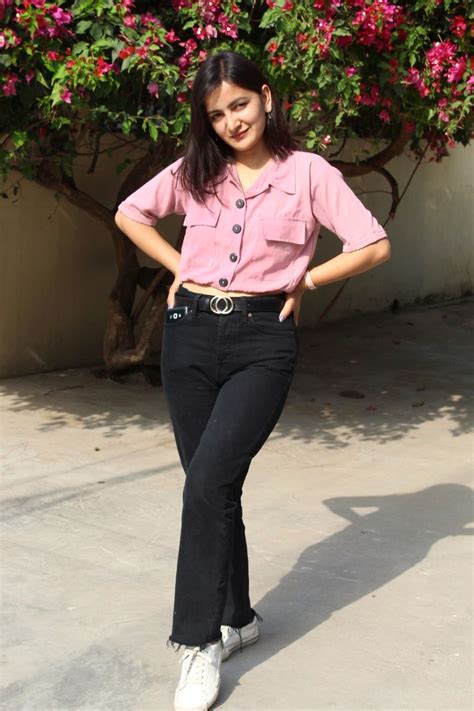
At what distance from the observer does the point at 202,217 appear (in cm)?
361

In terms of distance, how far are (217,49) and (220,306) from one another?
8.57 feet

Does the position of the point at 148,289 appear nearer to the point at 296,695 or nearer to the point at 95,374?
the point at 95,374

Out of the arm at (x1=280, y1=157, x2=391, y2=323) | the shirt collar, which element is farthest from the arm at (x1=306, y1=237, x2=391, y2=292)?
the shirt collar

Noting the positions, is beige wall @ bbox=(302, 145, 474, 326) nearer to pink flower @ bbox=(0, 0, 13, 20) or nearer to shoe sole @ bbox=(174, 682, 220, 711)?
pink flower @ bbox=(0, 0, 13, 20)

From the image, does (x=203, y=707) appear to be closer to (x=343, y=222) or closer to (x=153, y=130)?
(x=343, y=222)

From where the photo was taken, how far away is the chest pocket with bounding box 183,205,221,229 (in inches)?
141

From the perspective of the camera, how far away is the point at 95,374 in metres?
8.38

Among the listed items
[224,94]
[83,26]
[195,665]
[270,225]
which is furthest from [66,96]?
[195,665]

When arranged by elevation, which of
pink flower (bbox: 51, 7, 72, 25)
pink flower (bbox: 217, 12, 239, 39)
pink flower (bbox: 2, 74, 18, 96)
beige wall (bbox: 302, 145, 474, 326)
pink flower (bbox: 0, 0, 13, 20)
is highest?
pink flower (bbox: 0, 0, 13, 20)

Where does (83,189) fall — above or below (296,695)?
above

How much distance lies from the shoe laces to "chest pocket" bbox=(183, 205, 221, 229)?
120 cm

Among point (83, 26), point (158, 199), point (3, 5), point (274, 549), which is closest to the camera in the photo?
point (158, 199)

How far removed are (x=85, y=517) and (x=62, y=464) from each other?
0.88 m

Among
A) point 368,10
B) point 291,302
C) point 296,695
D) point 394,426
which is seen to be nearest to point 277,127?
point 291,302
